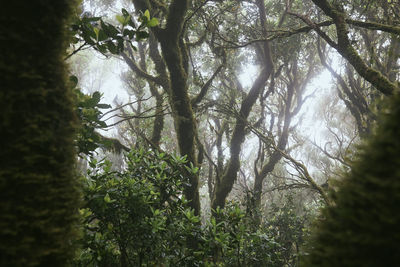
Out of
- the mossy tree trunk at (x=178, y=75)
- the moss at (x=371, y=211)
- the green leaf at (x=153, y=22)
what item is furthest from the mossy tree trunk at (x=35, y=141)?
the mossy tree trunk at (x=178, y=75)

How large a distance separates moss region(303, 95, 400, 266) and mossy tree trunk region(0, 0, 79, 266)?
1187mm

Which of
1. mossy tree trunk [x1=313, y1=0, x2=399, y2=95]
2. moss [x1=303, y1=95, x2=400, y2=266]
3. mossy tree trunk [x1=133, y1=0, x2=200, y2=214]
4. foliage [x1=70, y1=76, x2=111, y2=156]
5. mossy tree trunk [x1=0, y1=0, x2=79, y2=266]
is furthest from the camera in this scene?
mossy tree trunk [x1=133, y1=0, x2=200, y2=214]

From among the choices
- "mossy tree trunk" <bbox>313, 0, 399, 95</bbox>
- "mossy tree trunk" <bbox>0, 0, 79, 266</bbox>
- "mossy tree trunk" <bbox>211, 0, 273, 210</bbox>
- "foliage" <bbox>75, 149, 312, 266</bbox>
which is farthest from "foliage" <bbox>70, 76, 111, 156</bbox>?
"mossy tree trunk" <bbox>211, 0, 273, 210</bbox>

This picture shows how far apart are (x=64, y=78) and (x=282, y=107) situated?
10.8 m

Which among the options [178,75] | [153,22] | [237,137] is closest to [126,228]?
[153,22]

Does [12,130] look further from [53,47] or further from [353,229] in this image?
[353,229]

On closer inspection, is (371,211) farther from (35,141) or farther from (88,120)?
(88,120)

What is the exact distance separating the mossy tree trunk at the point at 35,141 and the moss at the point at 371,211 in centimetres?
119

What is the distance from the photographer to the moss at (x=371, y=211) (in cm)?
77

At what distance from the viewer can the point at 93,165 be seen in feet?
7.90

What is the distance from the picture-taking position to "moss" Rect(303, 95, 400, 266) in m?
0.77

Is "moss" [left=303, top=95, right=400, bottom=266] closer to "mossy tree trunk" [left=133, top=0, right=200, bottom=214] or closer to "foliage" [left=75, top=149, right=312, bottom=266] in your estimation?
"foliage" [left=75, top=149, right=312, bottom=266]

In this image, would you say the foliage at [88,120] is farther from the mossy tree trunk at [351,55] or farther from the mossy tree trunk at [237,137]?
the mossy tree trunk at [237,137]

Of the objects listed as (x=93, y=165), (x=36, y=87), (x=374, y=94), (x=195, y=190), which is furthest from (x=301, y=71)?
(x=36, y=87)
